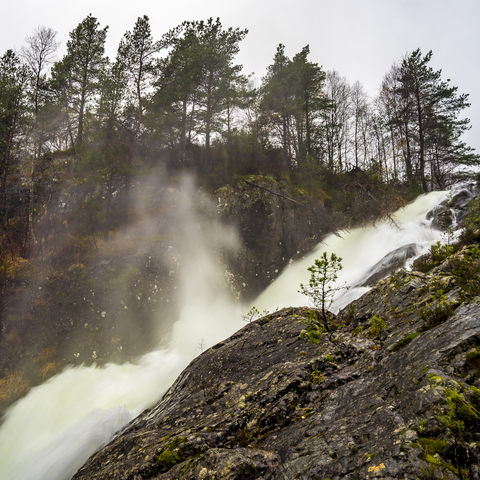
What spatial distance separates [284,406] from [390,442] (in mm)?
1669

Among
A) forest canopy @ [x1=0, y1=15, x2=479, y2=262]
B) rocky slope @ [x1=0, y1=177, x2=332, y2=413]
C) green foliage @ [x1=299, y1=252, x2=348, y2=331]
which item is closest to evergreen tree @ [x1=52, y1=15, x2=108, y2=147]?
forest canopy @ [x1=0, y1=15, x2=479, y2=262]

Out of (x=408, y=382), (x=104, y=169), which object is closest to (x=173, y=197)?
(x=104, y=169)

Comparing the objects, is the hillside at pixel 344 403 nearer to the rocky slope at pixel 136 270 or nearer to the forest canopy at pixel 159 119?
the rocky slope at pixel 136 270

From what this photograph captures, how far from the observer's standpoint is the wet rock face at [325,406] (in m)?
2.26

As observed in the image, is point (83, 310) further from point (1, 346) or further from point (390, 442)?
point (390, 442)

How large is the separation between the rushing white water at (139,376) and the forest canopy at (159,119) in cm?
631

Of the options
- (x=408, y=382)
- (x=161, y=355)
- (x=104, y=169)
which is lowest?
(x=408, y=382)

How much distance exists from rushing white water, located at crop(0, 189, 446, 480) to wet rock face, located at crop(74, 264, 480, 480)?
13.2 ft

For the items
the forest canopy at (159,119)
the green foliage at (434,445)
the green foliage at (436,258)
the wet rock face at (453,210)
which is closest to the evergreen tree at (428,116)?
the forest canopy at (159,119)

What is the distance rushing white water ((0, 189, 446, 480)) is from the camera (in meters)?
7.49

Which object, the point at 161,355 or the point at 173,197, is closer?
the point at 161,355

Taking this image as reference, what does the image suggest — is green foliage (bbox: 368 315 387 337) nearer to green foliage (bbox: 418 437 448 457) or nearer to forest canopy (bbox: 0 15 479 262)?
green foliage (bbox: 418 437 448 457)

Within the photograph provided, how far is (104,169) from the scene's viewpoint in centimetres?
1727

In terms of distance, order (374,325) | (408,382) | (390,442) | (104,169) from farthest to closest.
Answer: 1. (104,169)
2. (374,325)
3. (408,382)
4. (390,442)
